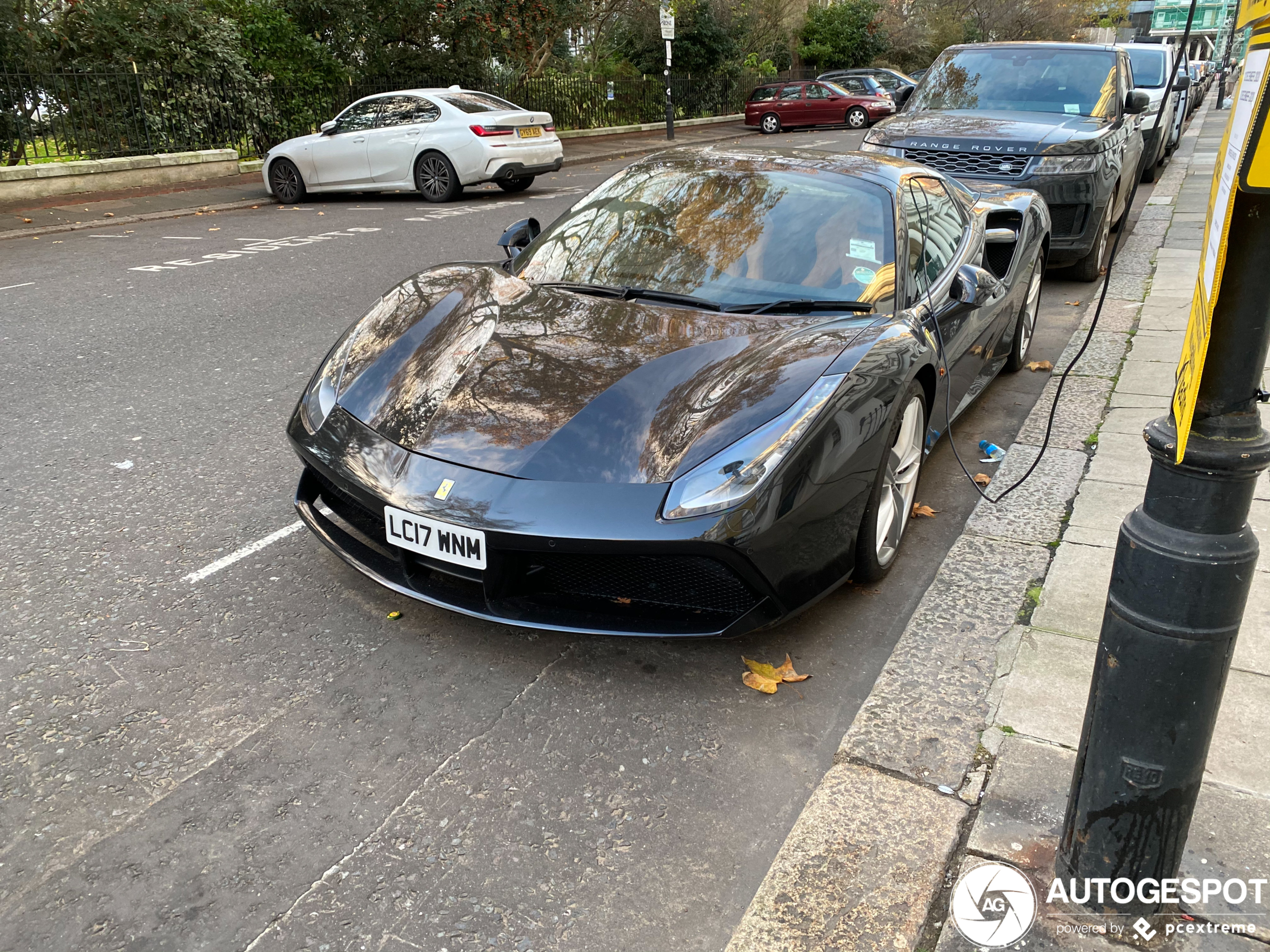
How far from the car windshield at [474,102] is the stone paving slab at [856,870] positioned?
12.6 meters

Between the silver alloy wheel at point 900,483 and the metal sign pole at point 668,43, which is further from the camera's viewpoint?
the metal sign pole at point 668,43

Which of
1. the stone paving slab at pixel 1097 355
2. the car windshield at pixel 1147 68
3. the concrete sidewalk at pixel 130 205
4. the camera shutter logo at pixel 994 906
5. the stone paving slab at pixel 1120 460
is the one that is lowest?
the stone paving slab at pixel 1097 355

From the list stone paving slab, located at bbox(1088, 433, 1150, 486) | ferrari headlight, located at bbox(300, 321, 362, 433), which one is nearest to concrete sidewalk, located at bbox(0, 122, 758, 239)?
ferrari headlight, located at bbox(300, 321, 362, 433)

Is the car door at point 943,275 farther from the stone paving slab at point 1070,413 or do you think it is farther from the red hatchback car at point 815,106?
the red hatchback car at point 815,106

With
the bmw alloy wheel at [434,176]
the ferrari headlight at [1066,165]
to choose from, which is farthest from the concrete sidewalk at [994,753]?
the bmw alloy wheel at [434,176]

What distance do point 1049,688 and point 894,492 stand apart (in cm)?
88

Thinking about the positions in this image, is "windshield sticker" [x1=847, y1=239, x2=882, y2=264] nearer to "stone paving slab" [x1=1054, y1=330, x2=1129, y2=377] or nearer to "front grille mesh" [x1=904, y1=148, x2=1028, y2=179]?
"stone paving slab" [x1=1054, y1=330, x2=1129, y2=377]

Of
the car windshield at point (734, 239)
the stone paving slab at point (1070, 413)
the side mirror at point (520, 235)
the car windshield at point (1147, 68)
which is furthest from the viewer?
the car windshield at point (1147, 68)

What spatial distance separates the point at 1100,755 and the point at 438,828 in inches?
58.2

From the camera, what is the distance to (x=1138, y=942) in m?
1.98

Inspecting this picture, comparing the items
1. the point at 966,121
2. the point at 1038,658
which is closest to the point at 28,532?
the point at 1038,658

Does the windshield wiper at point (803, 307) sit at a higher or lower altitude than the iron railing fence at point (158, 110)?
lower

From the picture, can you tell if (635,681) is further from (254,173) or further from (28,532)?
(254,173)

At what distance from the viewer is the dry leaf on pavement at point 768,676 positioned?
293 centimetres
